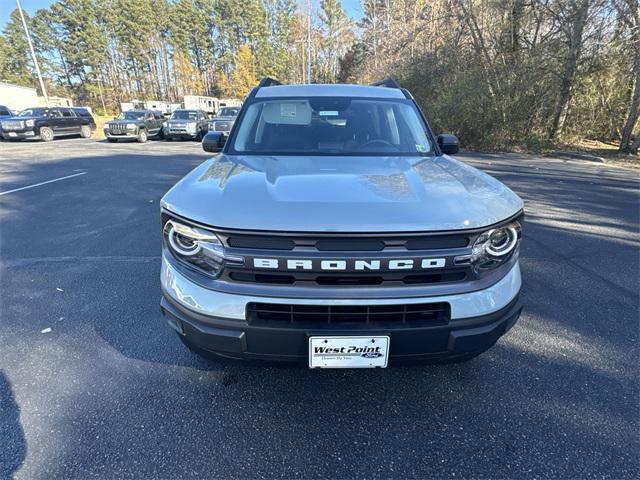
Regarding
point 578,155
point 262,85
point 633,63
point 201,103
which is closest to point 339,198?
point 262,85

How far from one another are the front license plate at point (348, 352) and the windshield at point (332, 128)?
1.58 metres

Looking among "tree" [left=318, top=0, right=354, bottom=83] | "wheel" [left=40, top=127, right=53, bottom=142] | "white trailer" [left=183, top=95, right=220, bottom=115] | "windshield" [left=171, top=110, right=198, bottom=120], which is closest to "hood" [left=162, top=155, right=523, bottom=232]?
"windshield" [left=171, top=110, right=198, bottom=120]

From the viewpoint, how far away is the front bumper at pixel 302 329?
1662mm

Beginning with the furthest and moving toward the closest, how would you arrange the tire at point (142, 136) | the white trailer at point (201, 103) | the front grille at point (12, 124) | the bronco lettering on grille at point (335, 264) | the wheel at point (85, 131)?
the white trailer at point (201, 103)
the wheel at point (85, 131)
the tire at point (142, 136)
the front grille at point (12, 124)
the bronco lettering on grille at point (335, 264)

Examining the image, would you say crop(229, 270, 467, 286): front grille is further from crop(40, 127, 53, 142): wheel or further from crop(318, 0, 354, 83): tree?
crop(318, 0, 354, 83): tree

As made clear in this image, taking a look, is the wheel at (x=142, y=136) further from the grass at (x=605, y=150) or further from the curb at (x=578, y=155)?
the grass at (x=605, y=150)

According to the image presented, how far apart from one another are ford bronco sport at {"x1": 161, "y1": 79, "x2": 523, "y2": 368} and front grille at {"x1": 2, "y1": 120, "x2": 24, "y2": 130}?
2445cm

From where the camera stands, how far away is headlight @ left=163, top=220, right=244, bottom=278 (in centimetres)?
170

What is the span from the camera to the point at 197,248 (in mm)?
1745

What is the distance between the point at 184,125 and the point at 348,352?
22.2 meters

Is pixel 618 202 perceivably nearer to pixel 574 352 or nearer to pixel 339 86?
pixel 574 352

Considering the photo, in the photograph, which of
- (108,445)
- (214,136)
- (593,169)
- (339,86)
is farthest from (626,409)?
(593,169)

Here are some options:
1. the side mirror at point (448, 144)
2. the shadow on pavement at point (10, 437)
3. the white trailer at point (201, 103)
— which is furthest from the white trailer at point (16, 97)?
the side mirror at point (448, 144)

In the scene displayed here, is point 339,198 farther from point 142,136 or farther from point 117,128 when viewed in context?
point 142,136
